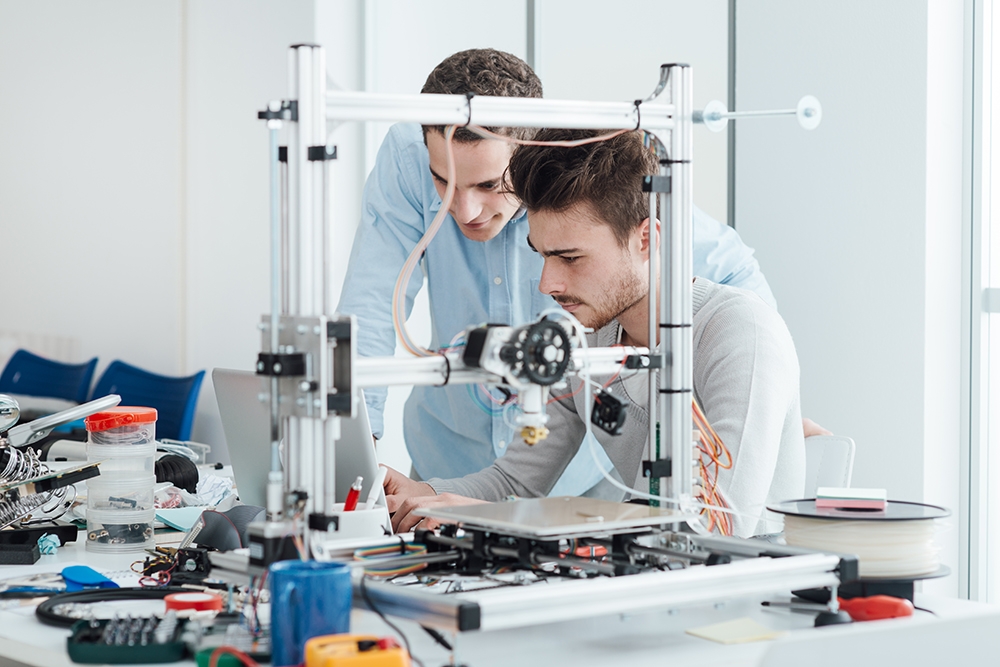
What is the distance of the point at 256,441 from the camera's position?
5.52 feet

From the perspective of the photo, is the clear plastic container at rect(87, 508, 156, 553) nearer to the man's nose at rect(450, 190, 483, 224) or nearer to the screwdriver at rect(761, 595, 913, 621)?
the man's nose at rect(450, 190, 483, 224)

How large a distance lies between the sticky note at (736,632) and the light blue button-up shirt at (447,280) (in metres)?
1.22

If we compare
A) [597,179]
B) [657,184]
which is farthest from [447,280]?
[657,184]

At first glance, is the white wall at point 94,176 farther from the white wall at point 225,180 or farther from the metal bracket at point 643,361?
the metal bracket at point 643,361

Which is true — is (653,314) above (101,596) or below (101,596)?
above

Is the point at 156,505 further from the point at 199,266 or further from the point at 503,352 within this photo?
the point at 199,266

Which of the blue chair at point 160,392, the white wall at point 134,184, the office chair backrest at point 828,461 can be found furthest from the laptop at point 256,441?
the white wall at point 134,184

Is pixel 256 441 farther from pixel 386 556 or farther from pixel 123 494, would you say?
pixel 386 556

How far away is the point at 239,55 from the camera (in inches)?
202

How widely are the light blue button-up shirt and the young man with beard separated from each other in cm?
55

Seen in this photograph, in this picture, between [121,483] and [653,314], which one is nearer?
[653,314]

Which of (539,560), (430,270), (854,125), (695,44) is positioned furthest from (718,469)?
(695,44)

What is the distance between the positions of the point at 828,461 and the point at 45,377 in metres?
4.32

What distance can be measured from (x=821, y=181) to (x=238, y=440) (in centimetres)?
178
